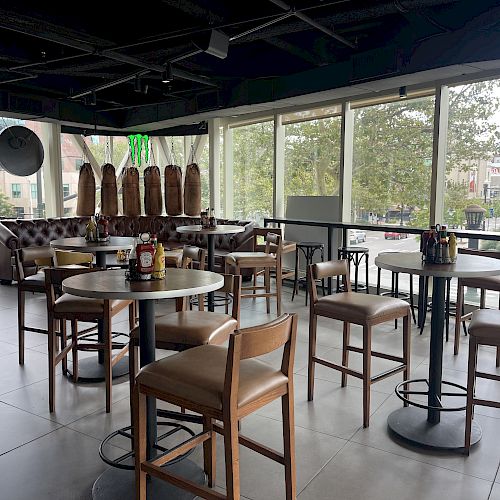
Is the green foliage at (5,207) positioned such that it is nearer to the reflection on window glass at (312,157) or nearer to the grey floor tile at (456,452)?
the reflection on window glass at (312,157)

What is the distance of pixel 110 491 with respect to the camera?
88.0 inches

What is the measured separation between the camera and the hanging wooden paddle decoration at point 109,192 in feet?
27.8

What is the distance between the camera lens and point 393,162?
6.17 metres

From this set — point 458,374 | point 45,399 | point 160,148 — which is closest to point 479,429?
point 458,374

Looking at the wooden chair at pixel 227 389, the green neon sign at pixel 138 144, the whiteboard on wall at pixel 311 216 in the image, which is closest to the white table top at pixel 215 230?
the whiteboard on wall at pixel 311 216

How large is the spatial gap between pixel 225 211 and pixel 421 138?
3575mm

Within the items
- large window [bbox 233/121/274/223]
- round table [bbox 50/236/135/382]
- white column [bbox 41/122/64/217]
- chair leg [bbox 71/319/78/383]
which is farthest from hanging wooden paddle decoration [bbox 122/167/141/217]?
chair leg [bbox 71/319/78/383]

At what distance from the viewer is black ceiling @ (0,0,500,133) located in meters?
4.24

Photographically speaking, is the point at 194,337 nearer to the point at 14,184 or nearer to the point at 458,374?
the point at 458,374

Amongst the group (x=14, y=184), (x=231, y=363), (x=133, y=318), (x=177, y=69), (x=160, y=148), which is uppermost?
(x=177, y=69)

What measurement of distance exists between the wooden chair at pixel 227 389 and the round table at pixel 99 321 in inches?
65.9

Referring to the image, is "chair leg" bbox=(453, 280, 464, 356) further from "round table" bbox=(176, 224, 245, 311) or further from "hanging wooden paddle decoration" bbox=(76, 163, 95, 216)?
"hanging wooden paddle decoration" bbox=(76, 163, 95, 216)

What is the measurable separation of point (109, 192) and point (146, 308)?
6492 millimetres

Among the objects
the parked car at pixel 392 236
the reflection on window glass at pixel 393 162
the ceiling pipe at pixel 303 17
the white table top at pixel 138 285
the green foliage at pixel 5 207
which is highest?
the ceiling pipe at pixel 303 17
